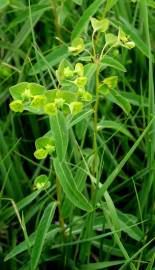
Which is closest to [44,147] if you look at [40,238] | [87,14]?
[40,238]

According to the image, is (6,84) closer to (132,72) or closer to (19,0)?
(19,0)

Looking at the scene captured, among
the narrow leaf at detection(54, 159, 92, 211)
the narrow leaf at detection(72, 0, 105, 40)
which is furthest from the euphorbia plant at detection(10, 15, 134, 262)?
the narrow leaf at detection(72, 0, 105, 40)

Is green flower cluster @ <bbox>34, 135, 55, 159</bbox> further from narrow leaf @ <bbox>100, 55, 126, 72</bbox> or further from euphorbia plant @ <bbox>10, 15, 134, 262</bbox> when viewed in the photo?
narrow leaf @ <bbox>100, 55, 126, 72</bbox>

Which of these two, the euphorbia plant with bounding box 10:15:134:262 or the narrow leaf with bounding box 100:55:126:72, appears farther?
the narrow leaf with bounding box 100:55:126:72

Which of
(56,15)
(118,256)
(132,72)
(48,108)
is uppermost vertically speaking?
(56,15)

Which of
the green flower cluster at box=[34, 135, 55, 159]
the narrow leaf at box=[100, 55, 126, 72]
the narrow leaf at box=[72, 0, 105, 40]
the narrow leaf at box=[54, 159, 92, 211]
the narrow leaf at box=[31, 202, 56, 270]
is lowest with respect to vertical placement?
the narrow leaf at box=[31, 202, 56, 270]

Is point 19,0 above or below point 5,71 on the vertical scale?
above

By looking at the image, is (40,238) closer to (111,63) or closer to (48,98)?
(48,98)

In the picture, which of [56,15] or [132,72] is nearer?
[56,15]

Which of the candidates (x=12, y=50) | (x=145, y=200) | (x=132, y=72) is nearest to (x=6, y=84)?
(x=12, y=50)
